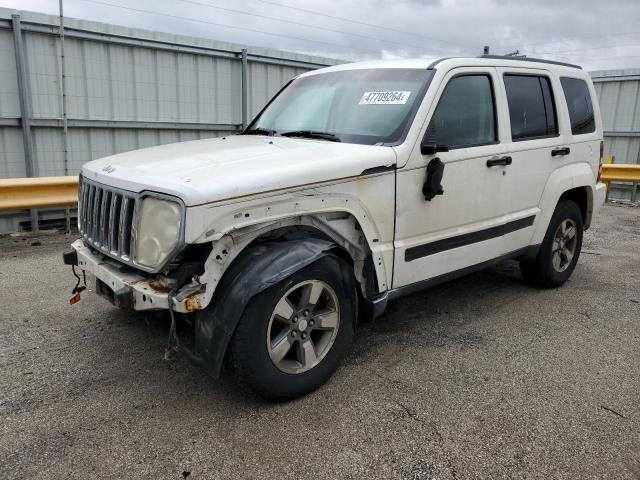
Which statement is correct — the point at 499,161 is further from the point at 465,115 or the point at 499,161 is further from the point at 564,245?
the point at 564,245

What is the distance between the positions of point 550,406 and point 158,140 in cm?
703

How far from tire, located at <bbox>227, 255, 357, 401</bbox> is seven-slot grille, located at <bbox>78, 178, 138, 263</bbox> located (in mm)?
793

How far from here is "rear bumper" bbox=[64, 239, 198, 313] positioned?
8.64ft

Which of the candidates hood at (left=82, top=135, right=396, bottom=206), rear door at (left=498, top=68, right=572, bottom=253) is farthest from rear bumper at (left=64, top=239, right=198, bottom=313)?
rear door at (left=498, top=68, right=572, bottom=253)

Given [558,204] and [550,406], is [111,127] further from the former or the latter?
[550,406]

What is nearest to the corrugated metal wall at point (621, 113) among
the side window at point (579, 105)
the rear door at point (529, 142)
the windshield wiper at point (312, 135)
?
the side window at point (579, 105)

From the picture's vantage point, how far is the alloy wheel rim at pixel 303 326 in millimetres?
2914

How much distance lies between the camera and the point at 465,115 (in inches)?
152

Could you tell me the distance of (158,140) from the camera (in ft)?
27.3

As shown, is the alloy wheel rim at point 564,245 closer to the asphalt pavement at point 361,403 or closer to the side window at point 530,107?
the asphalt pavement at point 361,403

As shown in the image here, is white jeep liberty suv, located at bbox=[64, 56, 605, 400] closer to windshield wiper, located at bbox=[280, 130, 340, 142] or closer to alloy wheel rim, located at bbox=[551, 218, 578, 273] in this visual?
windshield wiper, located at bbox=[280, 130, 340, 142]

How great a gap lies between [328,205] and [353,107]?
3.54 feet

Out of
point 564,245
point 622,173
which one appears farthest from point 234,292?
point 622,173

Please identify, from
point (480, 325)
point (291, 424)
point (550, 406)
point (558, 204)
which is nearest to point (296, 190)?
point (291, 424)
